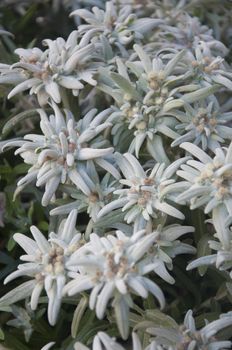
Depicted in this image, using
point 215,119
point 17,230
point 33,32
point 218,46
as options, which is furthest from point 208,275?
point 33,32

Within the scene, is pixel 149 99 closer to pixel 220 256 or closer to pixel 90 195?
pixel 90 195

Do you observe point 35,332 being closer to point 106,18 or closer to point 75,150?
point 75,150

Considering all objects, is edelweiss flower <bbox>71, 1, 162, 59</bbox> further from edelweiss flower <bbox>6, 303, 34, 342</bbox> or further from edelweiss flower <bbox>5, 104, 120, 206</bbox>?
edelweiss flower <bbox>6, 303, 34, 342</bbox>

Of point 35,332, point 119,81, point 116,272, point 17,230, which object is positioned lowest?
point 35,332

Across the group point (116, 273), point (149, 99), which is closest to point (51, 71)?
point (149, 99)

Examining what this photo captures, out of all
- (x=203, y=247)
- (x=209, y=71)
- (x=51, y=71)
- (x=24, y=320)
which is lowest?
(x=24, y=320)

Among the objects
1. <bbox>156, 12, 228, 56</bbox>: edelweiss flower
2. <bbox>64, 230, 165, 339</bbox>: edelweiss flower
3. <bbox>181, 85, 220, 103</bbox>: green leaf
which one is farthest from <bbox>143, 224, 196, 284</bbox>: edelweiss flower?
<bbox>156, 12, 228, 56</bbox>: edelweiss flower
